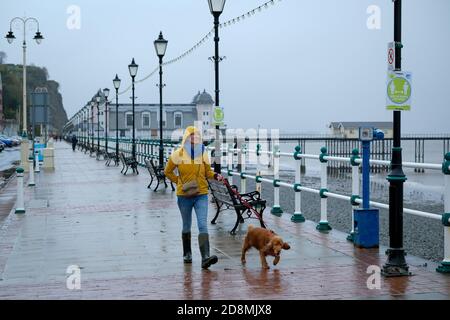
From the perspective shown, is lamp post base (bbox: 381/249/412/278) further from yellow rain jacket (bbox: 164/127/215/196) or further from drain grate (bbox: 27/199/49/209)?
drain grate (bbox: 27/199/49/209)

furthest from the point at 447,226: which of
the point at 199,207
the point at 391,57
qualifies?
the point at 199,207

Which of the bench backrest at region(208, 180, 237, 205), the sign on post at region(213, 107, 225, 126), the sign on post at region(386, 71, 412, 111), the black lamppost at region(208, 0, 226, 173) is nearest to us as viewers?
the sign on post at region(386, 71, 412, 111)

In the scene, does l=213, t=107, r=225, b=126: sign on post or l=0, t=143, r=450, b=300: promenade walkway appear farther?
l=213, t=107, r=225, b=126: sign on post

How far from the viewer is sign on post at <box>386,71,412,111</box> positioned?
772 centimetres

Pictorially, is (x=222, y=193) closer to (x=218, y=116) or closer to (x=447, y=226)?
(x=218, y=116)

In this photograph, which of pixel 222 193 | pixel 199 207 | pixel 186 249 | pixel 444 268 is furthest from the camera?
pixel 222 193

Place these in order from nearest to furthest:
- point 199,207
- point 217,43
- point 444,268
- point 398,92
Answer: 1. point 398,92
2. point 444,268
3. point 199,207
4. point 217,43

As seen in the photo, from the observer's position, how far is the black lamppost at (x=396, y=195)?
7.80 meters

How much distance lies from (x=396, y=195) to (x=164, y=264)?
10.2ft

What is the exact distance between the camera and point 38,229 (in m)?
12.0

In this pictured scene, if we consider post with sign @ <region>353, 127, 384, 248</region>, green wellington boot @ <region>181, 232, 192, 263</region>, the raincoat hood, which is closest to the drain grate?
green wellington boot @ <region>181, 232, 192, 263</region>

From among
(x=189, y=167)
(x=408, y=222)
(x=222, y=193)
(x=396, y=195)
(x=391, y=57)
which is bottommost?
(x=408, y=222)

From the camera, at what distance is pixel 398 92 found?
305 inches
